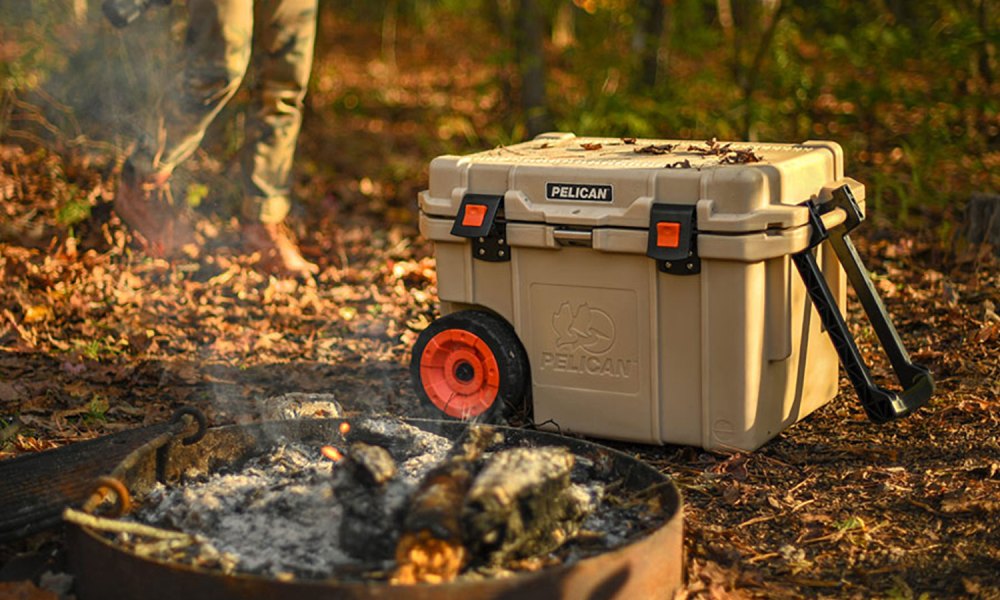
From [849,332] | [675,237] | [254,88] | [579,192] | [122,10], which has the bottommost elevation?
[849,332]

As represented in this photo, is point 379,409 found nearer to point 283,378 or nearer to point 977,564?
point 283,378

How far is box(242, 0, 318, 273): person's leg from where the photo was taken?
5.42 metres

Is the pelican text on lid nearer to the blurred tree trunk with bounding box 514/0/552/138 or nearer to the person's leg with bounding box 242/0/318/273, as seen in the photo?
the person's leg with bounding box 242/0/318/273

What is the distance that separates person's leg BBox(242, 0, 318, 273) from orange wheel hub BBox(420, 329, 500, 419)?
1.87 m

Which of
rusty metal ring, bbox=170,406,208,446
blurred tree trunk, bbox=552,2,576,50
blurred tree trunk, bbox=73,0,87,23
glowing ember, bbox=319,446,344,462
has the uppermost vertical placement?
blurred tree trunk, bbox=552,2,576,50

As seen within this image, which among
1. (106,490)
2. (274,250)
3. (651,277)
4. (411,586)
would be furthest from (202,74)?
(411,586)

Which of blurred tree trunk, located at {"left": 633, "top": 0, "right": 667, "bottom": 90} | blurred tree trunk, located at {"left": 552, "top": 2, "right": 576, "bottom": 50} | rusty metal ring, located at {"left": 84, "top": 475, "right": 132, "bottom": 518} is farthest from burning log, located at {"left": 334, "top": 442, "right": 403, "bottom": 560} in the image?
blurred tree trunk, located at {"left": 552, "top": 2, "right": 576, "bottom": 50}

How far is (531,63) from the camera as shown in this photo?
7.76 meters

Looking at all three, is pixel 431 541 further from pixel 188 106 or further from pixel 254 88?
pixel 254 88

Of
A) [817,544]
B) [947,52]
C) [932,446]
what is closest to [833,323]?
[932,446]

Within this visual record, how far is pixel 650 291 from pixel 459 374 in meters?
0.77

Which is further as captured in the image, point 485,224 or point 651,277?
point 485,224

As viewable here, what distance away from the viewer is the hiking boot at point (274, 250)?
5.66 m

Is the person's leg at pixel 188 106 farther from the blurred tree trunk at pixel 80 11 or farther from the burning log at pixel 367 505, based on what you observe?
the burning log at pixel 367 505
